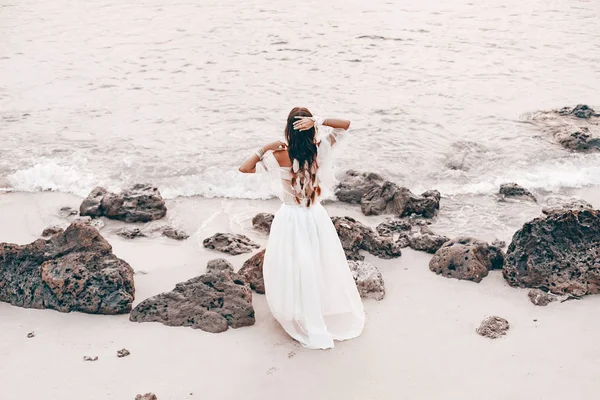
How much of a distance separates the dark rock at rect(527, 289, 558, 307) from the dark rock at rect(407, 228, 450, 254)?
1151mm

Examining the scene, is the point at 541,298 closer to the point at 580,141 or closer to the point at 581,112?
the point at 580,141

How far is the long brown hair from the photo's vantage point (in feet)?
16.9

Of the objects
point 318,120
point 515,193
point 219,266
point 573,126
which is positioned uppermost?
point 318,120

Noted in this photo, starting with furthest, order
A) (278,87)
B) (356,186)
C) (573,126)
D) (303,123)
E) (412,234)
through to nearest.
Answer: (278,87), (573,126), (356,186), (412,234), (303,123)

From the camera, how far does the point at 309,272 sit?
17.6 feet

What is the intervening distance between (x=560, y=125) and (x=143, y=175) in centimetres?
719

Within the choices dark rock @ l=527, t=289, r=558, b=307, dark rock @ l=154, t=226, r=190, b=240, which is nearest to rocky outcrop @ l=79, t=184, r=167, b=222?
dark rock @ l=154, t=226, r=190, b=240

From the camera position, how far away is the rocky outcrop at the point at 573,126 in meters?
10.6

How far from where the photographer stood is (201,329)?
5.41 meters

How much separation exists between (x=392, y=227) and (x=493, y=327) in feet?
7.32

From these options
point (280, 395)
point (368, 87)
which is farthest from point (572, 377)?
point (368, 87)

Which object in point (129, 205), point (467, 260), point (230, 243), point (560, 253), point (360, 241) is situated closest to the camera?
point (560, 253)

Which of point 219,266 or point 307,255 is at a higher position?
point 307,255

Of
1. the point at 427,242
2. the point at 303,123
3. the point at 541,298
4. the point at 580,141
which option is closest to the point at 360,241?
the point at 427,242
